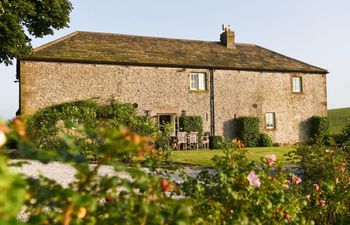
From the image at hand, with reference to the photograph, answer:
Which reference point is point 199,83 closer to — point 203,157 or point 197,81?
point 197,81

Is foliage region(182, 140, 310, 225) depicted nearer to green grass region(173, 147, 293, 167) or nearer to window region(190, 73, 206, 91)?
green grass region(173, 147, 293, 167)

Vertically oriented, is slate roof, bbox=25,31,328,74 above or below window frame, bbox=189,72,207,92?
above

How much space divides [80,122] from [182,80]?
7.87 meters

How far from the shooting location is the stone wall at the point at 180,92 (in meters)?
20.7

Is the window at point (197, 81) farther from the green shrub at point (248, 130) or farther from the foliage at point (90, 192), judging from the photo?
the foliage at point (90, 192)

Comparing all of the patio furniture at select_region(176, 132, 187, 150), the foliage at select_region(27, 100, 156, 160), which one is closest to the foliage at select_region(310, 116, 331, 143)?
the patio furniture at select_region(176, 132, 187, 150)

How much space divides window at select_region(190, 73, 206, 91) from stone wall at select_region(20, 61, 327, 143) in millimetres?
322

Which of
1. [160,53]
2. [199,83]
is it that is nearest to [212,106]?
[199,83]

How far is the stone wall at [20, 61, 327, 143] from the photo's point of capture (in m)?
20.7

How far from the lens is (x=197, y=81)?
24.3 metres

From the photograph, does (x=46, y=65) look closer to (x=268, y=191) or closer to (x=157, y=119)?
(x=157, y=119)

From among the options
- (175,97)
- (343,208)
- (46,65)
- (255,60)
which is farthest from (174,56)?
(343,208)

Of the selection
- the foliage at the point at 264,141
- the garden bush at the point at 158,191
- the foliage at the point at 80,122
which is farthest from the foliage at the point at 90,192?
the foliage at the point at 264,141

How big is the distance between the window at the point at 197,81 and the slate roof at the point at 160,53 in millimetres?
574
